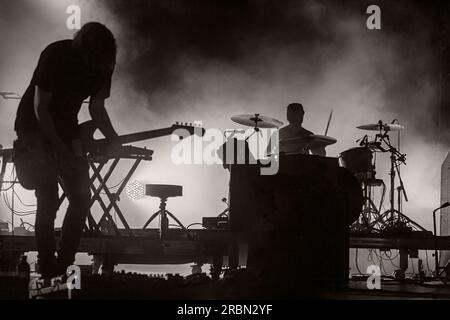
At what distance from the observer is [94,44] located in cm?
316

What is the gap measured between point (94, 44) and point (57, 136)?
543 mm

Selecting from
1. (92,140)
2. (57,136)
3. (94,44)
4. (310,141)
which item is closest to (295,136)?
(310,141)

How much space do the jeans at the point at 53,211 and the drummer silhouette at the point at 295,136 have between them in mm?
3299

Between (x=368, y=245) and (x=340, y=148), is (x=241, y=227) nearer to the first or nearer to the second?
(x=368, y=245)

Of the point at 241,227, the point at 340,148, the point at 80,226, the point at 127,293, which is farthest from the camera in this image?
the point at 340,148

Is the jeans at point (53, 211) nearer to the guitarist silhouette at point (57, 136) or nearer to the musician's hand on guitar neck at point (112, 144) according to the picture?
the guitarist silhouette at point (57, 136)

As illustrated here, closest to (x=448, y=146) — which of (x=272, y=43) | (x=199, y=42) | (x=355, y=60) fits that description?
(x=355, y=60)

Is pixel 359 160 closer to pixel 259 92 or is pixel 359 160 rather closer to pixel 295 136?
pixel 295 136

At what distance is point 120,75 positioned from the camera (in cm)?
919

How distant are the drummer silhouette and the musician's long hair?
3.22 meters

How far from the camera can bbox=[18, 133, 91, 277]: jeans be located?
314 cm

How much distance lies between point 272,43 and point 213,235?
4552 millimetres

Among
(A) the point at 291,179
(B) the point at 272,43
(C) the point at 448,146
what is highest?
(B) the point at 272,43

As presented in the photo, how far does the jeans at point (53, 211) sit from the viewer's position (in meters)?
3.14
